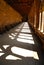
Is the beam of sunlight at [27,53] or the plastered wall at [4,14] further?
the plastered wall at [4,14]

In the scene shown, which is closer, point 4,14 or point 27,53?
point 27,53

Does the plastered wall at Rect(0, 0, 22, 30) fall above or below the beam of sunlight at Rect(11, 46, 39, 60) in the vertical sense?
above

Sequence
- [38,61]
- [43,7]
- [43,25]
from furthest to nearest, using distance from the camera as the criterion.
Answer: [43,25] → [43,7] → [38,61]

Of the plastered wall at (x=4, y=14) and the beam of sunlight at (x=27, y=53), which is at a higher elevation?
the plastered wall at (x=4, y=14)

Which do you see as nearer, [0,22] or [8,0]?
[0,22]

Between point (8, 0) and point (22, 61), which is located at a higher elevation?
point (8, 0)

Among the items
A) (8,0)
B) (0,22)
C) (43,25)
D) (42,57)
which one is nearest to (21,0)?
(8,0)

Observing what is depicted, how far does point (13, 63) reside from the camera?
331 centimetres

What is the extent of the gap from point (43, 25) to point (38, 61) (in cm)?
368

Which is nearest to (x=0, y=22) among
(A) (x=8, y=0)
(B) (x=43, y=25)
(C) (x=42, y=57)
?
(B) (x=43, y=25)

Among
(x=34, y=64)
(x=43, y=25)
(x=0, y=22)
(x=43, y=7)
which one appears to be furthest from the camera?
(x=0, y=22)

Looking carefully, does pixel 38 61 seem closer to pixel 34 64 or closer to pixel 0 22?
pixel 34 64

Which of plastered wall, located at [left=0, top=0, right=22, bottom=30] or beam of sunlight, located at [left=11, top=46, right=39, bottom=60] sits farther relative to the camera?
plastered wall, located at [left=0, top=0, right=22, bottom=30]

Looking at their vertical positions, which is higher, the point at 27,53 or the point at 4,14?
the point at 4,14
